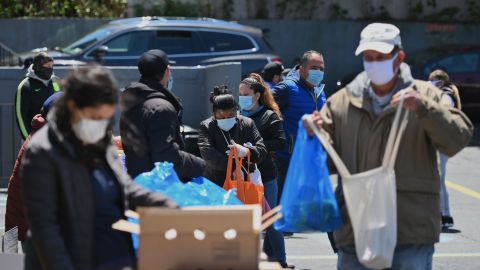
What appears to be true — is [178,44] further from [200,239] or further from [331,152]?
[200,239]

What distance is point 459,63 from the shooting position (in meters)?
20.5

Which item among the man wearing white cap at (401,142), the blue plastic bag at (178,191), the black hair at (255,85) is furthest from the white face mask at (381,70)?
the black hair at (255,85)

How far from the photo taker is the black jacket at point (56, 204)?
4074 mm

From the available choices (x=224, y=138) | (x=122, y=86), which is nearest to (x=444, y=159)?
(x=224, y=138)

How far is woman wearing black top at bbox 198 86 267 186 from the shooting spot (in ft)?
25.7

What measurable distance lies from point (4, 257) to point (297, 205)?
80.3 inches

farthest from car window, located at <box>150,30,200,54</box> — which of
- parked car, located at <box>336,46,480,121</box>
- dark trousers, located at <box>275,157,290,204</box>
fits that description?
dark trousers, located at <box>275,157,290,204</box>

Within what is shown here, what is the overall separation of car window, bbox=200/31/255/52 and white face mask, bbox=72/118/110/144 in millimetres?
12901

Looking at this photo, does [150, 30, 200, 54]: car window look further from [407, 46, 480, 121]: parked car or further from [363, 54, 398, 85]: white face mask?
[363, 54, 398, 85]: white face mask

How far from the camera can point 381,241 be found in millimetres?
4793

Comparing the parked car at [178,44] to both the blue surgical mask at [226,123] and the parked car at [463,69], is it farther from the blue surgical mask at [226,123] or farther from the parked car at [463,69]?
the blue surgical mask at [226,123]

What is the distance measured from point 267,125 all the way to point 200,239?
4.19 metres

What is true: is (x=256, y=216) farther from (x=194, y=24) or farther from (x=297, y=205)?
(x=194, y=24)

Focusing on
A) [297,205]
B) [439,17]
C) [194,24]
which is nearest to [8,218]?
[297,205]
